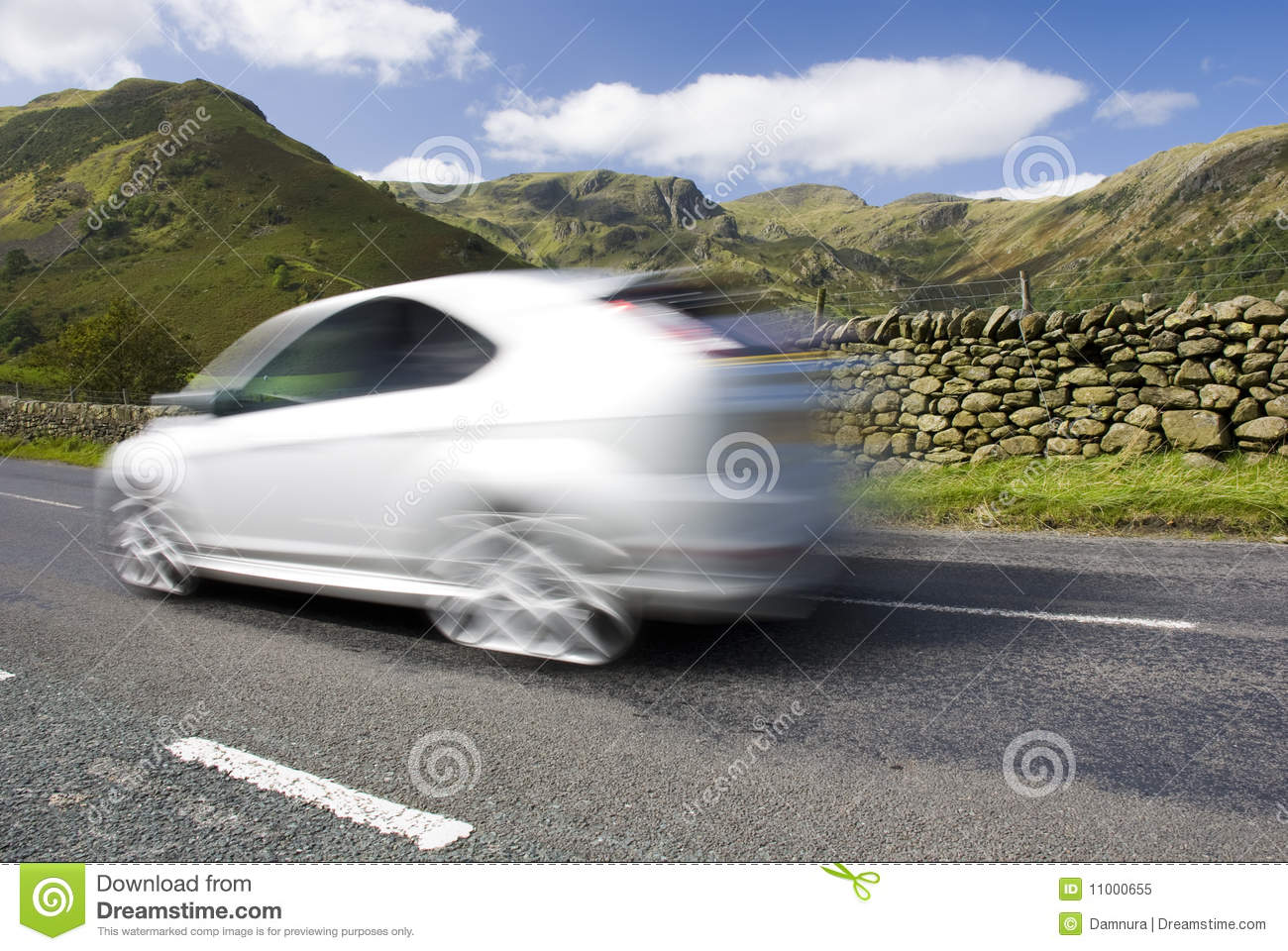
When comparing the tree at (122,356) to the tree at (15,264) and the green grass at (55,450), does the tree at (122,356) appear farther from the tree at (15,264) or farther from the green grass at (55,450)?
the tree at (15,264)

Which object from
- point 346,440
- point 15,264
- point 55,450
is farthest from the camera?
point 15,264

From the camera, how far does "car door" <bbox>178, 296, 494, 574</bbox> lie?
3.51 m

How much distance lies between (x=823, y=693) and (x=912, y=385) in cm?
654

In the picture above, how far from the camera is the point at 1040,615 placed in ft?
12.8

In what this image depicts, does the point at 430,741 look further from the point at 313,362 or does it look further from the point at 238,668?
the point at 313,362

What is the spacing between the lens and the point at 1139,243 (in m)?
95.5

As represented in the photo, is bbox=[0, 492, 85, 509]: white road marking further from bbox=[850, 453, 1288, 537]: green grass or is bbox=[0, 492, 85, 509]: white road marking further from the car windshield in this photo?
bbox=[850, 453, 1288, 537]: green grass

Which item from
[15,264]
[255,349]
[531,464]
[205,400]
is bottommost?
[531,464]

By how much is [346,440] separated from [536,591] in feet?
4.37

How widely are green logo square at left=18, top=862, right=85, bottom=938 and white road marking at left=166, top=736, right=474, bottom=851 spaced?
545mm

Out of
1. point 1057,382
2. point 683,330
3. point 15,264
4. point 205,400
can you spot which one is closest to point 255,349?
point 205,400

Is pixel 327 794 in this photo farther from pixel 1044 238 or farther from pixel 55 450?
pixel 1044 238

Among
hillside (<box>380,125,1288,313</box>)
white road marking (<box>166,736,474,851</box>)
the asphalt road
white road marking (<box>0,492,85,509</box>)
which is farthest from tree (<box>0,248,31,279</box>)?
white road marking (<box>166,736,474,851</box>)

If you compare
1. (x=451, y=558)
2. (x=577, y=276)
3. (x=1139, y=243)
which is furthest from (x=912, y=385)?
(x=1139, y=243)
